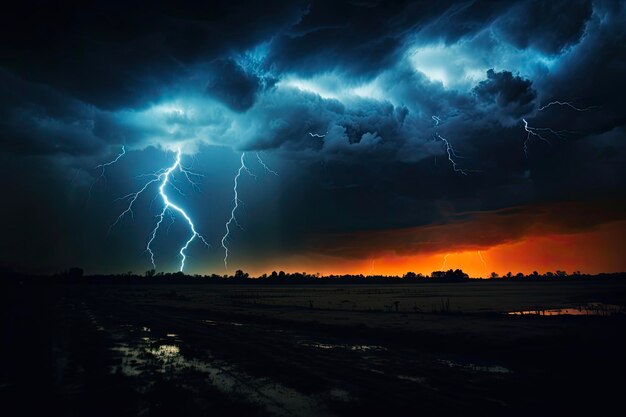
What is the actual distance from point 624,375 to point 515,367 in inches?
127

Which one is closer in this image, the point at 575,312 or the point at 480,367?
the point at 480,367

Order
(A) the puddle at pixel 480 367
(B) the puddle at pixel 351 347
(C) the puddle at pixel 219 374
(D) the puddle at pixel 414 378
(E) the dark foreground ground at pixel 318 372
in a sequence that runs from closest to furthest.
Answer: (E) the dark foreground ground at pixel 318 372
(C) the puddle at pixel 219 374
(D) the puddle at pixel 414 378
(A) the puddle at pixel 480 367
(B) the puddle at pixel 351 347

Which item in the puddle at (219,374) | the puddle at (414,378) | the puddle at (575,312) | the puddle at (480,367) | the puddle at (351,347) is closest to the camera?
the puddle at (219,374)

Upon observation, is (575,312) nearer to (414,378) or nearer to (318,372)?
(414,378)

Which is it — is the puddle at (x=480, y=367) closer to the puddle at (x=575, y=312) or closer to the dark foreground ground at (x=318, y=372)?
the dark foreground ground at (x=318, y=372)

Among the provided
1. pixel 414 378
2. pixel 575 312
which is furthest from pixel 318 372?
pixel 575 312

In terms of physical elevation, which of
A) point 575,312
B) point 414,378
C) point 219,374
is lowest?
point 219,374

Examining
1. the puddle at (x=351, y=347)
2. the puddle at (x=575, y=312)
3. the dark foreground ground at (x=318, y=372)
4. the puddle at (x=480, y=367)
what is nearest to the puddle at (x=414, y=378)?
the dark foreground ground at (x=318, y=372)

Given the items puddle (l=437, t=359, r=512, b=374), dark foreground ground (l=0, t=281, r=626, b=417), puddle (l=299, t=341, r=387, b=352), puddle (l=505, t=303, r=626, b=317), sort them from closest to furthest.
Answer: dark foreground ground (l=0, t=281, r=626, b=417) → puddle (l=437, t=359, r=512, b=374) → puddle (l=299, t=341, r=387, b=352) → puddle (l=505, t=303, r=626, b=317)

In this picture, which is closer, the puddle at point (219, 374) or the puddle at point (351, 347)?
the puddle at point (219, 374)

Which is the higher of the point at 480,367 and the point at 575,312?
the point at 575,312

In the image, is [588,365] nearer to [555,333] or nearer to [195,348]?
[555,333]

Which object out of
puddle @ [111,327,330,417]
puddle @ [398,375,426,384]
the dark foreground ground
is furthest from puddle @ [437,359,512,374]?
puddle @ [111,327,330,417]

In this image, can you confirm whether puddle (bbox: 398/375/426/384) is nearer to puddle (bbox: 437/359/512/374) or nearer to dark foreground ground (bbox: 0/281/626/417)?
dark foreground ground (bbox: 0/281/626/417)
